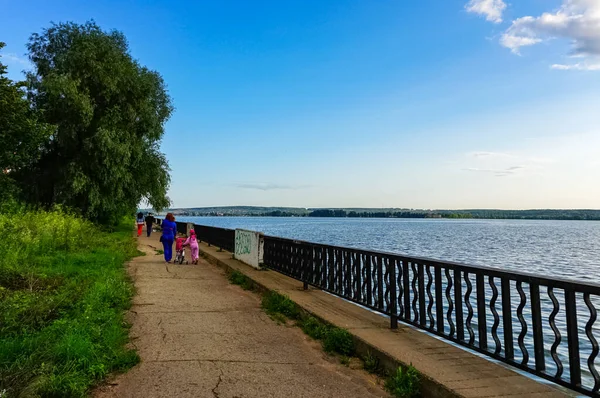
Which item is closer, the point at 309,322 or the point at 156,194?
the point at 309,322

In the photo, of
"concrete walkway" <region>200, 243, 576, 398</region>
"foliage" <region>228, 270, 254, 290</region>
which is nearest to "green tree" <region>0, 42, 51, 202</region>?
"foliage" <region>228, 270, 254, 290</region>

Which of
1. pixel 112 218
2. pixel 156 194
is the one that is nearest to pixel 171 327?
pixel 156 194

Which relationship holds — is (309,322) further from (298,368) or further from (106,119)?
(106,119)

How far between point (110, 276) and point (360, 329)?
21.5ft

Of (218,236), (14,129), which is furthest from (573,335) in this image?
(14,129)

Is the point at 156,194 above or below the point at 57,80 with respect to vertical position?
below

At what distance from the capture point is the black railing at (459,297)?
3455 millimetres

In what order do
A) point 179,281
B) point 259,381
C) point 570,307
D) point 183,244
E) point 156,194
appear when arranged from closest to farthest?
point 570,307
point 259,381
point 179,281
point 183,244
point 156,194

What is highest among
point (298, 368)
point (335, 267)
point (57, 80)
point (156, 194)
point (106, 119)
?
point (57, 80)

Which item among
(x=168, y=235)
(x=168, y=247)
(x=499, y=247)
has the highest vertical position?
(x=168, y=235)

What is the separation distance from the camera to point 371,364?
15.1 feet

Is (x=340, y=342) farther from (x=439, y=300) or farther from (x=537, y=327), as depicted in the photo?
(x=537, y=327)

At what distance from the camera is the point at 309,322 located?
615 cm

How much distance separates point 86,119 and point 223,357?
23.4 metres
